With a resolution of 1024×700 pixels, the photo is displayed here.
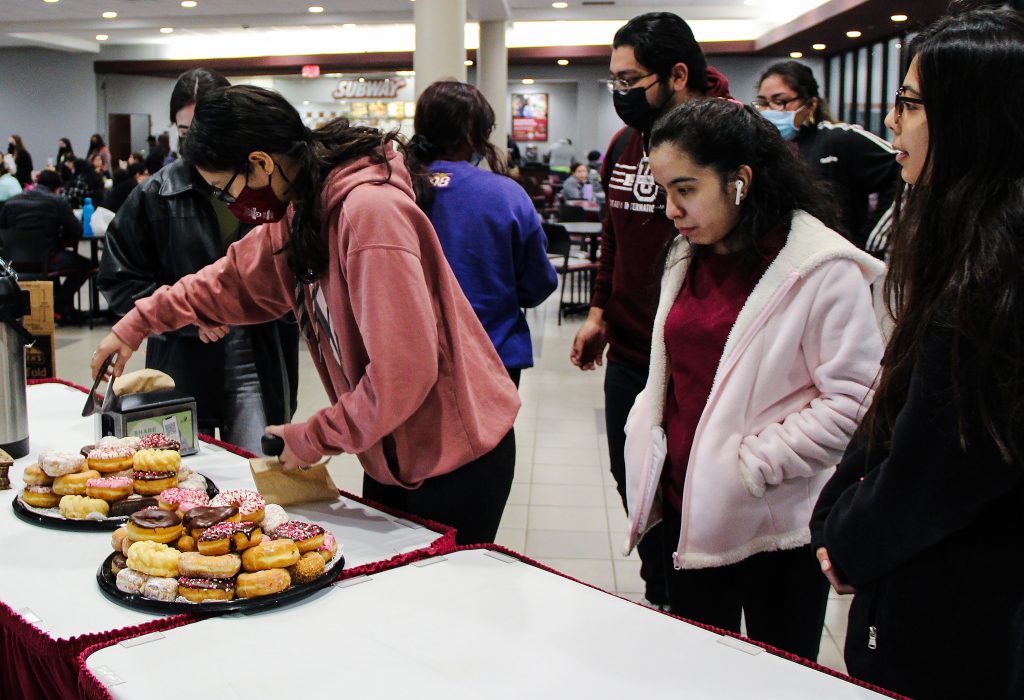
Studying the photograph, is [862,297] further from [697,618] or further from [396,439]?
[396,439]

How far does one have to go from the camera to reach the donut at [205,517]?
150cm

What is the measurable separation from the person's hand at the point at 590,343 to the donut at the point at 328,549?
1.31 metres

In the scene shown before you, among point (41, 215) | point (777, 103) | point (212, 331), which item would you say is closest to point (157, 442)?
point (212, 331)

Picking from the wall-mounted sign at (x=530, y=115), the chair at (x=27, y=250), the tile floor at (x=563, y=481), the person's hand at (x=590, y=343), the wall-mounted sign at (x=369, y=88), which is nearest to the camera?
the person's hand at (x=590, y=343)

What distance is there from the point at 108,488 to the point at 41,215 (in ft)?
23.0

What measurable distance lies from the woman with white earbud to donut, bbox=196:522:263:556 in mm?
772

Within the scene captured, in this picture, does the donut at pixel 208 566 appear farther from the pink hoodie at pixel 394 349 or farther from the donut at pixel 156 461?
the donut at pixel 156 461

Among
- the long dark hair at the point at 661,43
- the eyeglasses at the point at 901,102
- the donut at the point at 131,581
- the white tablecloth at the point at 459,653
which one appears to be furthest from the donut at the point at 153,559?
the long dark hair at the point at 661,43

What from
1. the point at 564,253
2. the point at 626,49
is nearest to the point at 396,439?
the point at 626,49

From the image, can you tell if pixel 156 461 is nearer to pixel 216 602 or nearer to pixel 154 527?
pixel 154 527

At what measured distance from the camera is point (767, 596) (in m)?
1.88

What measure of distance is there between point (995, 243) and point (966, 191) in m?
0.08

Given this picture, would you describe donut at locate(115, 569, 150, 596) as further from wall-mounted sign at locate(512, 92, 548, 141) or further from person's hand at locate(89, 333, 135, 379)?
wall-mounted sign at locate(512, 92, 548, 141)

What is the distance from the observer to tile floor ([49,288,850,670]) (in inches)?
138
